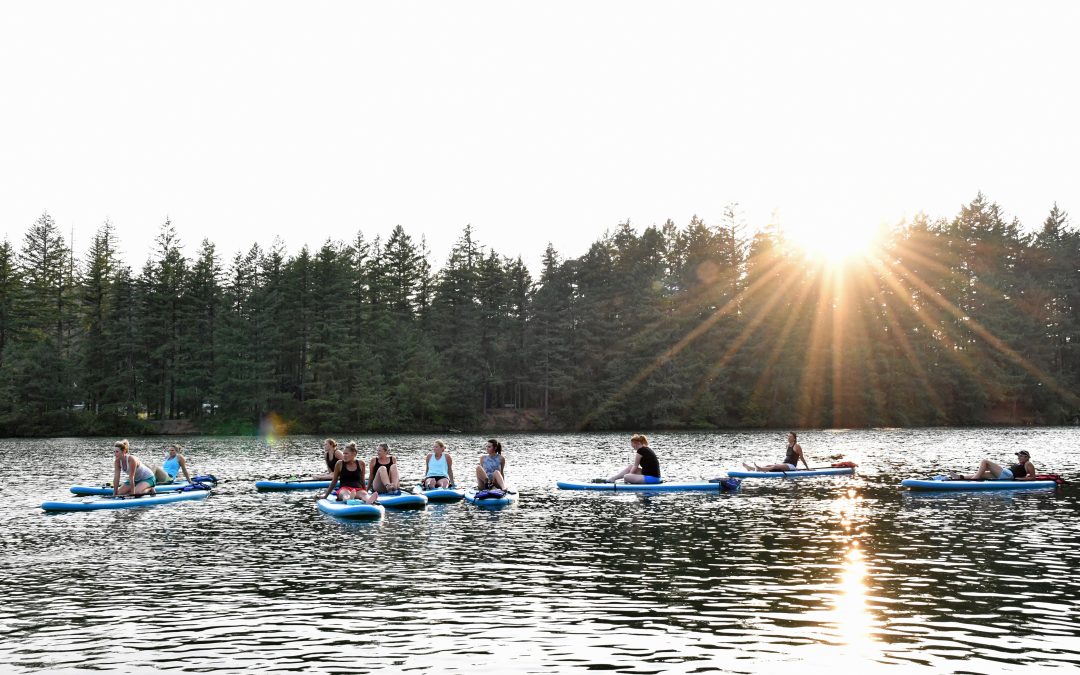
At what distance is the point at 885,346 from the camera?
9962cm

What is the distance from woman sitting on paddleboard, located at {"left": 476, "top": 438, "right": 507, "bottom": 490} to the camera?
26.8m

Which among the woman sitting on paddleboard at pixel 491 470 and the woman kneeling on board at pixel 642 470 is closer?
the woman sitting on paddleboard at pixel 491 470

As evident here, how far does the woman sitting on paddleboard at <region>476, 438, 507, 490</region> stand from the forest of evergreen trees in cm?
6103

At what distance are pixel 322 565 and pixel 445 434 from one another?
226 ft

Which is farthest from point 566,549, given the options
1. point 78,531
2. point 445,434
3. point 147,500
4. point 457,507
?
point 445,434

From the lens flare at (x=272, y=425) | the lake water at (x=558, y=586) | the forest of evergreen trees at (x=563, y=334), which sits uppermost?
the forest of evergreen trees at (x=563, y=334)

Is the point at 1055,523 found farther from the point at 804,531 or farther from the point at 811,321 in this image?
the point at 811,321

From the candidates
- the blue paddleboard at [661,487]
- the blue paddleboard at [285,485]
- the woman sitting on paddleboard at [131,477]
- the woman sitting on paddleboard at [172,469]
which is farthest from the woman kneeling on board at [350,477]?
the blue paddleboard at [661,487]

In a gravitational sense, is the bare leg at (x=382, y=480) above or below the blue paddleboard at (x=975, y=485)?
above

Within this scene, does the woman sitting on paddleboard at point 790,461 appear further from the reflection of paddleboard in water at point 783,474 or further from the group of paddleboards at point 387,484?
the group of paddleboards at point 387,484

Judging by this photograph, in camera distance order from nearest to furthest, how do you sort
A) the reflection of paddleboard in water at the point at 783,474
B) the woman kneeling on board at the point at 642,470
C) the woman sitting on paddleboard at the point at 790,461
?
the woman kneeling on board at the point at 642,470
the reflection of paddleboard in water at the point at 783,474
the woman sitting on paddleboard at the point at 790,461

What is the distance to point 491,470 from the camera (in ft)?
88.9

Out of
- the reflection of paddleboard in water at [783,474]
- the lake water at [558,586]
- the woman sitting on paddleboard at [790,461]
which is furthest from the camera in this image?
the woman sitting on paddleboard at [790,461]

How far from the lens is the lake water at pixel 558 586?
10.4m
